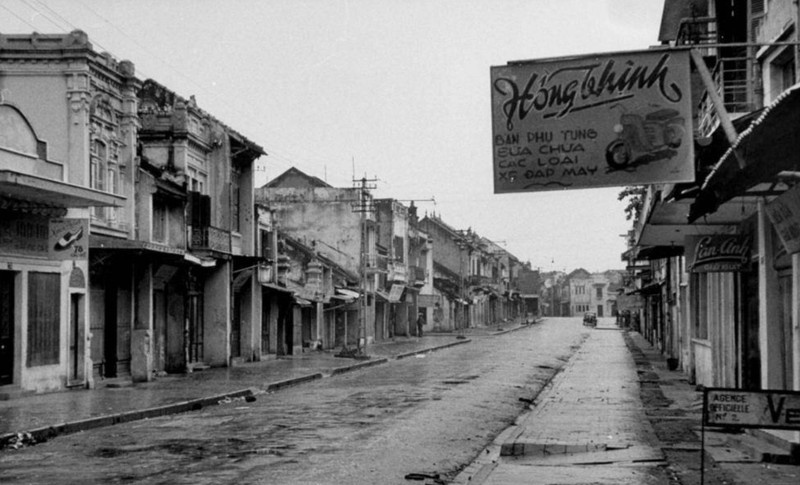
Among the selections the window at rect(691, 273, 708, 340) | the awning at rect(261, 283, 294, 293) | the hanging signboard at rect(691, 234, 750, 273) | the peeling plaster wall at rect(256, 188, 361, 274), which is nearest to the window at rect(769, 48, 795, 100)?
the hanging signboard at rect(691, 234, 750, 273)

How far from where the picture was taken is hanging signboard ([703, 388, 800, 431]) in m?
8.82

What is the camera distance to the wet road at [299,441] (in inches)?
496

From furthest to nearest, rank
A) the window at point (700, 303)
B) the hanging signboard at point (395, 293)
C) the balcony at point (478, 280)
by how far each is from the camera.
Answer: the balcony at point (478, 280) < the hanging signboard at point (395, 293) < the window at point (700, 303)

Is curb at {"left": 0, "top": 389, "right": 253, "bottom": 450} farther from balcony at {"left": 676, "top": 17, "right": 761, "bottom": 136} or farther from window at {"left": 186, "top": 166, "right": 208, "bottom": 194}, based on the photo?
window at {"left": 186, "top": 166, "right": 208, "bottom": 194}

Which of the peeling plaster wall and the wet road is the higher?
the peeling plaster wall

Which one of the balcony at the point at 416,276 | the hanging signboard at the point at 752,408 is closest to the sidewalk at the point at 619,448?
the hanging signboard at the point at 752,408

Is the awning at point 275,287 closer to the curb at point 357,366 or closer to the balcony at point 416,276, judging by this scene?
the curb at point 357,366

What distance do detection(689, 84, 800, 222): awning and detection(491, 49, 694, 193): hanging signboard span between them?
57 cm

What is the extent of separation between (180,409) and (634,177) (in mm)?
14807

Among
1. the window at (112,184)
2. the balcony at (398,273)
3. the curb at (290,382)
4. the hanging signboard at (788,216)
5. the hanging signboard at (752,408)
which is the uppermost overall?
the window at (112,184)

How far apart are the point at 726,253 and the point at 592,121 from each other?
370 inches

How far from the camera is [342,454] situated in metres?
14.3

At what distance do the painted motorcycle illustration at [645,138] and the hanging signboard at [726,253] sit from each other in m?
9.09

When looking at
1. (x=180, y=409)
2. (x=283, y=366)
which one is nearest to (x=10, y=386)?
(x=180, y=409)
